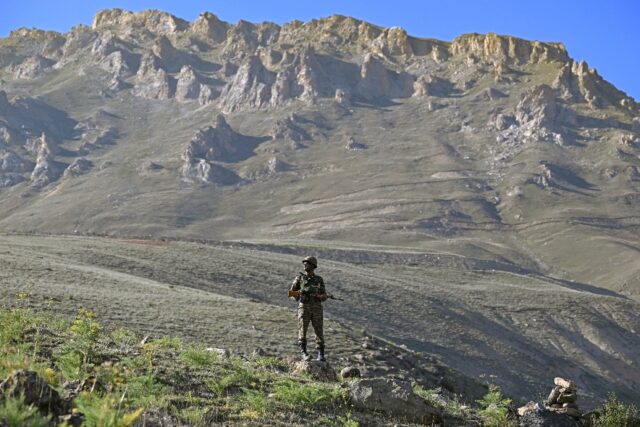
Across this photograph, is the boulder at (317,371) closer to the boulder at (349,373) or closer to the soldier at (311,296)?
the boulder at (349,373)

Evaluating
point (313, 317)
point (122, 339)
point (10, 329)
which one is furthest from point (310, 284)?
point (10, 329)

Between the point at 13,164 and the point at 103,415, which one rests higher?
the point at 13,164

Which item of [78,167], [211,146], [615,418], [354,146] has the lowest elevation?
[615,418]

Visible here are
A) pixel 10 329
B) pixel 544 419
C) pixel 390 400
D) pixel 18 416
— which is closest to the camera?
pixel 18 416

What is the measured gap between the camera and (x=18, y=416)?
292 inches

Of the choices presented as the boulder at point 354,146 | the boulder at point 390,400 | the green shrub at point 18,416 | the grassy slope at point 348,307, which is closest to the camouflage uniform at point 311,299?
the boulder at point 390,400

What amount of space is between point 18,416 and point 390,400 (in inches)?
236

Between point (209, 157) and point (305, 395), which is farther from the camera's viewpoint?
point (209, 157)

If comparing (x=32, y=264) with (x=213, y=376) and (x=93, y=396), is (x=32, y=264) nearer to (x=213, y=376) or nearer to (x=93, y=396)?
(x=213, y=376)

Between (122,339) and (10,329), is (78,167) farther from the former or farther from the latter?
(10,329)

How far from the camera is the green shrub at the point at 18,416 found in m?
7.41

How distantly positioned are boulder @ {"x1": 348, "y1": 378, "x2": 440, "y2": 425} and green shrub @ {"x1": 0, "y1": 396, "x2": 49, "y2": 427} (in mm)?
5386

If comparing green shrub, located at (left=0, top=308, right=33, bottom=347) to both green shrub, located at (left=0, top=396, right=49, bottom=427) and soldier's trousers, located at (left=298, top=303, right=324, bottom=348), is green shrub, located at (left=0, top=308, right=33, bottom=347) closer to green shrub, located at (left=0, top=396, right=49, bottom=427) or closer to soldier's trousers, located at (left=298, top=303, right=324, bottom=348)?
green shrub, located at (left=0, top=396, right=49, bottom=427)

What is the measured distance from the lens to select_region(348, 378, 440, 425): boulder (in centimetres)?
1202
